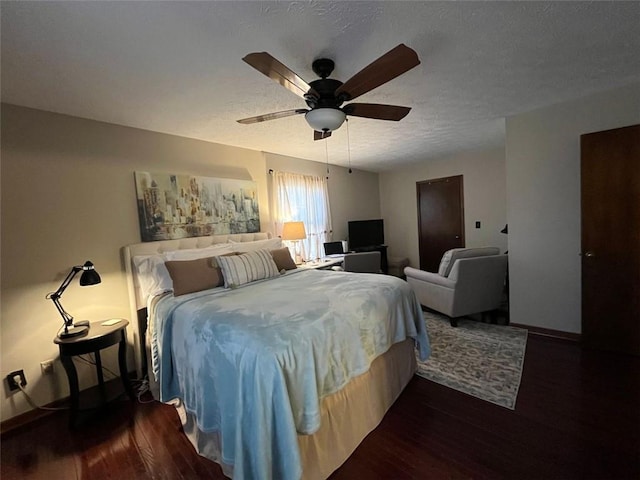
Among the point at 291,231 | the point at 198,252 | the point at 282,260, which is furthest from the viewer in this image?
the point at 291,231

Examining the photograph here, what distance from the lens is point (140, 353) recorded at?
99.9 inches

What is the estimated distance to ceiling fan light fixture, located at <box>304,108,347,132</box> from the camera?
1.71 metres

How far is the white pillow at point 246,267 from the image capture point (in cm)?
239

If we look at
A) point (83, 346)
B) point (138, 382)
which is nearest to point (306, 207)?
point (138, 382)

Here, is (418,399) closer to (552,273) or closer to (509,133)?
(552,273)

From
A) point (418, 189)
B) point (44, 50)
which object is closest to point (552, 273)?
point (418, 189)

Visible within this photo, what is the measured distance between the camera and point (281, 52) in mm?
1646

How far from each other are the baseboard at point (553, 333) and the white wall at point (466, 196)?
203cm

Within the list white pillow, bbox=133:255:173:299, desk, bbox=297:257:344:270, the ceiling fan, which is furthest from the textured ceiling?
desk, bbox=297:257:344:270

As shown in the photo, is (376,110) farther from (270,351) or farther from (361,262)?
(361,262)

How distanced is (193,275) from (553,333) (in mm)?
3591

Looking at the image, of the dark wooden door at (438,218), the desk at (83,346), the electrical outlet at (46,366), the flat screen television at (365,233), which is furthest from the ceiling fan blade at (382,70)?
the dark wooden door at (438,218)

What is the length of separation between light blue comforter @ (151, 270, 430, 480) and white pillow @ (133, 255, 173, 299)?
0.65 feet

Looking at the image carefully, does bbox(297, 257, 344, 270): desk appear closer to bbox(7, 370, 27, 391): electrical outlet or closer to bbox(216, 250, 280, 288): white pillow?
bbox(216, 250, 280, 288): white pillow
